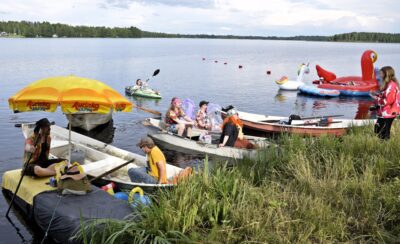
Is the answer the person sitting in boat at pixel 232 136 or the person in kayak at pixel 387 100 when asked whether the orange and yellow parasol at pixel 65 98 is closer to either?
the person sitting in boat at pixel 232 136

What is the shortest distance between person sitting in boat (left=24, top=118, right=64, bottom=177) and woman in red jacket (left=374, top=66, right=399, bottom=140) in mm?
7323

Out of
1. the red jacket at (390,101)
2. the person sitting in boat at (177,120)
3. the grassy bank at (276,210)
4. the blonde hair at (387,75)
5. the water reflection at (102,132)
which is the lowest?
the water reflection at (102,132)

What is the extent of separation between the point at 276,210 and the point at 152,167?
10.4 feet

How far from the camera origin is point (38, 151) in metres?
8.38

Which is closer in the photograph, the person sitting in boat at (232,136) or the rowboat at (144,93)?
Result: the person sitting in boat at (232,136)

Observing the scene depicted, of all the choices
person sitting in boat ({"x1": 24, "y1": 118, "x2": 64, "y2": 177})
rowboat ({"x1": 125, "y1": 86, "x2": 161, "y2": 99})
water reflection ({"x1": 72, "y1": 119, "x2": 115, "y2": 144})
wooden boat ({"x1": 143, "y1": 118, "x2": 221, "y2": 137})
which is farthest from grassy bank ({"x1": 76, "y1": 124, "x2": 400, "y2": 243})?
rowboat ({"x1": 125, "y1": 86, "x2": 161, "y2": 99})

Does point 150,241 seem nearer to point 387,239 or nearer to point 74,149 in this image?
point 387,239

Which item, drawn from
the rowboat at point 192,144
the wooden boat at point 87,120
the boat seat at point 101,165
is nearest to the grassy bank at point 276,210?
the boat seat at point 101,165

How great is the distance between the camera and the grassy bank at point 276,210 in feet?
16.4

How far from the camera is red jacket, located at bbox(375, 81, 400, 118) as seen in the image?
9.03 metres

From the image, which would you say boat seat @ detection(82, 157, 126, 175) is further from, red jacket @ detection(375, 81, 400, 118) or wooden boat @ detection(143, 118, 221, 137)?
red jacket @ detection(375, 81, 400, 118)

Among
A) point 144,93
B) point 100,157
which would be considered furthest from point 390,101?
point 144,93

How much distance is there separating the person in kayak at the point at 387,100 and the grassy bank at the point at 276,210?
2305 mm

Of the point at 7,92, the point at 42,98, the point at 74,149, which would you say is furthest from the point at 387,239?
the point at 7,92
